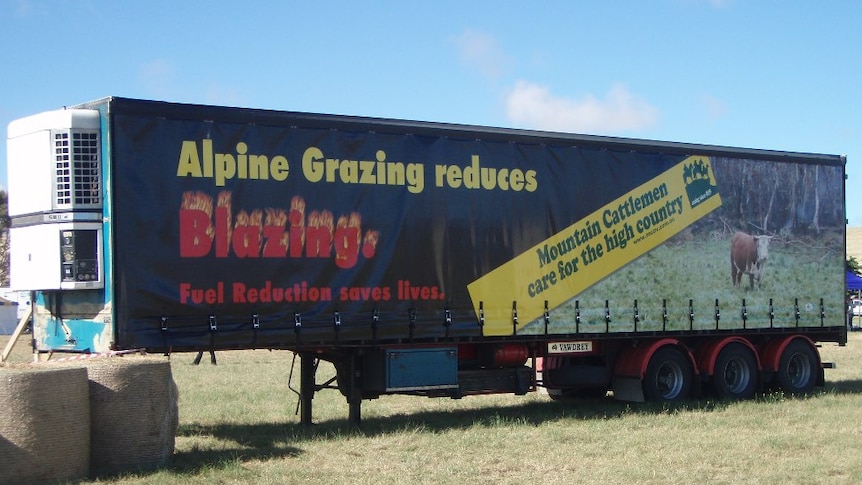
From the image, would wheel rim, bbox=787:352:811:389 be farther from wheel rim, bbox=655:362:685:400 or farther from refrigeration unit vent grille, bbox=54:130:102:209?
refrigeration unit vent grille, bbox=54:130:102:209

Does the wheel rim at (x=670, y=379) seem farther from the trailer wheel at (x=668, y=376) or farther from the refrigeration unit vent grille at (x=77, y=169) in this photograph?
the refrigeration unit vent grille at (x=77, y=169)

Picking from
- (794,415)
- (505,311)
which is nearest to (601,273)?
(505,311)

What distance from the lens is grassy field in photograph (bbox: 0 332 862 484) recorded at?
9.84m

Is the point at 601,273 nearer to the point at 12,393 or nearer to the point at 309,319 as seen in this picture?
the point at 309,319

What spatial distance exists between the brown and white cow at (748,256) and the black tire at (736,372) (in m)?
1.09

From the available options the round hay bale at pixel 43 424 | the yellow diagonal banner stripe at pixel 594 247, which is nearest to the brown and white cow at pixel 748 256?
the yellow diagonal banner stripe at pixel 594 247

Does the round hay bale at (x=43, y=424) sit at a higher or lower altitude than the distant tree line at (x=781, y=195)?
lower

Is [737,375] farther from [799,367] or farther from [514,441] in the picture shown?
[514,441]

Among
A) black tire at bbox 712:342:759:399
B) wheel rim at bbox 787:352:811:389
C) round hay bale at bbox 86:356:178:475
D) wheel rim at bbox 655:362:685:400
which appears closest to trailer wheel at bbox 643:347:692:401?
wheel rim at bbox 655:362:685:400

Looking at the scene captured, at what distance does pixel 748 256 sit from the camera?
16.7 m

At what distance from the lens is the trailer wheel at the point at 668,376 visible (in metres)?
15.6

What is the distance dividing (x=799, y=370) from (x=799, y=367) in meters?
0.06

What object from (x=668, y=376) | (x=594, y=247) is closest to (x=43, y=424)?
(x=594, y=247)

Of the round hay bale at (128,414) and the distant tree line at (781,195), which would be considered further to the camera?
the distant tree line at (781,195)
